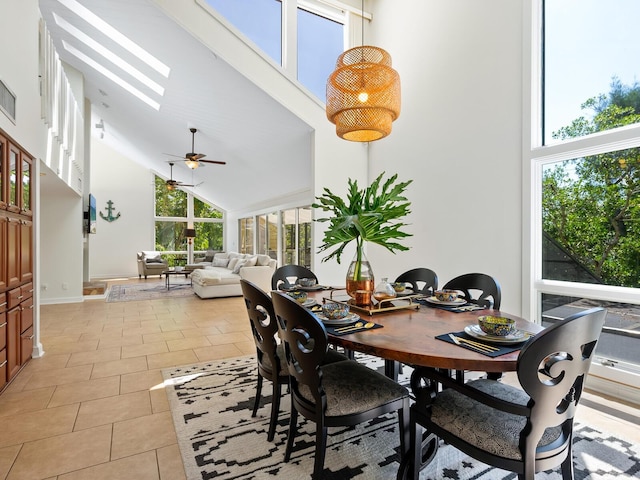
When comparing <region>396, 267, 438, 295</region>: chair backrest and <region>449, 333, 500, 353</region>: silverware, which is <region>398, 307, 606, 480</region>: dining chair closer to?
<region>449, 333, 500, 353</region>: silverware

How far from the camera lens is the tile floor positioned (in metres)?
1.82

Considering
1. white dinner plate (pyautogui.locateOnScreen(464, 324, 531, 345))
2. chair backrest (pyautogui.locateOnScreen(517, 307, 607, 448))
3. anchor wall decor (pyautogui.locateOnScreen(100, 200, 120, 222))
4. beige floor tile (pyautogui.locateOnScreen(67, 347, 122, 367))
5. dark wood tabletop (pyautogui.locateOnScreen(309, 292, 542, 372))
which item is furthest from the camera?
anchor wall decor (pyautogui.locateOnScreen(100, 200, 120, 222))

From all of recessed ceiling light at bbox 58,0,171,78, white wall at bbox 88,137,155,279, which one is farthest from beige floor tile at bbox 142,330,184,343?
white wall at bbox 88,137,155,279

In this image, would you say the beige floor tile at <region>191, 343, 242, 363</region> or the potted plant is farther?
the beige floor tile at <region>191, 343, 242, 363</region>

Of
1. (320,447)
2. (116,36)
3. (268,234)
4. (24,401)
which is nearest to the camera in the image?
(320,447)

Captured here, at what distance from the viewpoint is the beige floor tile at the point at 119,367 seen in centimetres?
306

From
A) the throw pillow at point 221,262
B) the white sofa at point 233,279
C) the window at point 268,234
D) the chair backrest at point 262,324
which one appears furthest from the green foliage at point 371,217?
the throw pillow at point 221,262

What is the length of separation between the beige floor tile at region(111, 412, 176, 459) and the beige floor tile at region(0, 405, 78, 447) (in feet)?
1.19

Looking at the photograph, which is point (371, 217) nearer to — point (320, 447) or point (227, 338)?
point (320, 447)

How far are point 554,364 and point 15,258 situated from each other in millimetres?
3951

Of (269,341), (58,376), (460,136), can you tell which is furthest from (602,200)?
(58,376)

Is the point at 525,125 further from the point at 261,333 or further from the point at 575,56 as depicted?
the point at 261,333

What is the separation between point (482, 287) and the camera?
2453 mm

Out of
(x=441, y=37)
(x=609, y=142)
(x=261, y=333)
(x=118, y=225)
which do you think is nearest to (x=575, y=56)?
(x=609, y=142)
